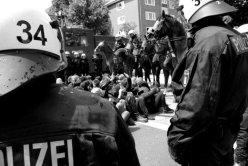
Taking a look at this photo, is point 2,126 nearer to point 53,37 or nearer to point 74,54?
point 53,37

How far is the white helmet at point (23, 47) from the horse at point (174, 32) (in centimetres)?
564

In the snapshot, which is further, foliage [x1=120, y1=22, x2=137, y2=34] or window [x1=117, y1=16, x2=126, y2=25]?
window [x1=117, y1=16, x2=126, y2=25]

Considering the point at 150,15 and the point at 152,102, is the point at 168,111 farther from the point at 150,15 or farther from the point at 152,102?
the point at 150,15

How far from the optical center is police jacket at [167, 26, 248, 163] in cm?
193

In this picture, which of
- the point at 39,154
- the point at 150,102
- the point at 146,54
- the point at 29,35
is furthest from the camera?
the point at 146,54

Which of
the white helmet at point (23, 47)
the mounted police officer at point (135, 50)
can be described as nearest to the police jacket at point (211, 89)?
the white helmet at point (23, 47)

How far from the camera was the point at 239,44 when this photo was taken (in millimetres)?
2025

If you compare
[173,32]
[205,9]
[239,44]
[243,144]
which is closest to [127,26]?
[173,32]

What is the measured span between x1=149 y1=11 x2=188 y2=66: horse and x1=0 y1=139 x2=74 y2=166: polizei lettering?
580cm

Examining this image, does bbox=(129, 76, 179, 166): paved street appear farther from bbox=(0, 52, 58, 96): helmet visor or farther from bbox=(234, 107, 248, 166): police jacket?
bbox=(0, 52, 58, 96): helmet visor

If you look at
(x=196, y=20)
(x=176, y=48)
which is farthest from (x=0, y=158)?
(x=176, y=48)

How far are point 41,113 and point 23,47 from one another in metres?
0.31

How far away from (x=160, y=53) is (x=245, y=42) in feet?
28.8

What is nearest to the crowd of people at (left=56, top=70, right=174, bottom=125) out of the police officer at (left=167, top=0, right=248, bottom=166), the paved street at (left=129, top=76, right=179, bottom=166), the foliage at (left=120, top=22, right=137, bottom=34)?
the paved street at (left=129, top=76, right=179, bottom=166)
